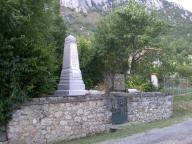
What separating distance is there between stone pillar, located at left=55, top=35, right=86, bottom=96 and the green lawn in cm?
191

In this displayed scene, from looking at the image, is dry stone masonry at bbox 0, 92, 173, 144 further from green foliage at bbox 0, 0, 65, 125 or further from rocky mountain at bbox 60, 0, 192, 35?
rocky mountain at bbox 60, 0, 192, 35

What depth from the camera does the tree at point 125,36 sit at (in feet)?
67.0

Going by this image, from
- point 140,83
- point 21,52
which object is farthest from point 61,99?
point 140,83

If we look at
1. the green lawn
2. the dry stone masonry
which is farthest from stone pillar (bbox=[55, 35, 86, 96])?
the green lawn

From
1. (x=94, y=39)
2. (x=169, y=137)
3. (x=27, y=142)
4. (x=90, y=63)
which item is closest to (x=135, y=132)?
(x=169, y=137)

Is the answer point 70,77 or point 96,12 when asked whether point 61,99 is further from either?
point 96,12

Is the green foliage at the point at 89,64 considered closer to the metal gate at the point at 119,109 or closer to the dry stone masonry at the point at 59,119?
the dry stone masonry at the point at 59,119

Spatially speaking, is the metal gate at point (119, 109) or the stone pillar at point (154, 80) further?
the stone pillar at point (154, 80)

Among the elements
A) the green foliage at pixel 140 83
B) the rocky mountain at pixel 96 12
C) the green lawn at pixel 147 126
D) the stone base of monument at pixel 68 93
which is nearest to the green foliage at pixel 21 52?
the stone base of monument at pixel 68 93

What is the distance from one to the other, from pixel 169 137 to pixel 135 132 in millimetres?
Result: 1822

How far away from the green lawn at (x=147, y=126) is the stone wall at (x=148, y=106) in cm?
47

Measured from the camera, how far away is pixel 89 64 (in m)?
20.1

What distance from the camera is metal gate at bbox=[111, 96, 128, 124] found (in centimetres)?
1609

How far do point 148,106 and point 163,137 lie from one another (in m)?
5.52
